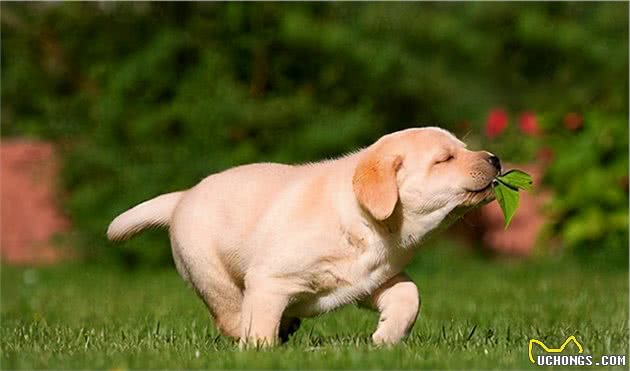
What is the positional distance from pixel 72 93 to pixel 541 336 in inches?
365

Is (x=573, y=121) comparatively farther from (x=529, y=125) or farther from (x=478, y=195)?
(x=478, y=195)

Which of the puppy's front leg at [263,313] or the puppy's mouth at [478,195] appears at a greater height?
the puppy's mouth at [478,195]

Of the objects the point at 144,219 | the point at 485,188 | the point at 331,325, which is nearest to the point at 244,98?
the point at 331,325

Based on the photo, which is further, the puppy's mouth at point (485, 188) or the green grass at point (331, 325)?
the puppy's mouth at point (485, 188)

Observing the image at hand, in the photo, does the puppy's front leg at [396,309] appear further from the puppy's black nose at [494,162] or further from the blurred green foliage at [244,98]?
the blurred green foliage at [244,98]

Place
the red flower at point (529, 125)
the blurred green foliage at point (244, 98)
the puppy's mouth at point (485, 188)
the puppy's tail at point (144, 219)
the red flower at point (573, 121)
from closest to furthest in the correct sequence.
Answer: the puppy's mouth at point (485, 188) < the puppy's tail at point (144, 219) < the blurred green foliage at point (244, 98) < the red flower at point (573, 121) < the red flower at point (529, 125)

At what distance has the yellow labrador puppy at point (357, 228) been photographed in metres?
4.87

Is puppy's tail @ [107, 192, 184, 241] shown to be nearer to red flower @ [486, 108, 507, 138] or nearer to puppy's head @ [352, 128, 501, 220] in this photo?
puppy's head @ [352, 128, 501, 220]

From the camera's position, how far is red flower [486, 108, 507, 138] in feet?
44.0

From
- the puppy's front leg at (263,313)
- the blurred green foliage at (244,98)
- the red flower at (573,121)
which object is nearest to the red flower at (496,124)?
the blurred green foliage at (244,98)

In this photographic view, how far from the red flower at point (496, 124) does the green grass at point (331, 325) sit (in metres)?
1.82

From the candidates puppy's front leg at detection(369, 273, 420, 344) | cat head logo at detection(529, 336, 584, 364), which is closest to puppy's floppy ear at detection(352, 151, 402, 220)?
puppy's front leg at detection(369, 273, 420, 344)

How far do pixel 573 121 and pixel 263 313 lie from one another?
8525 millimetres

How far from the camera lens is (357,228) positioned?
495 cm
